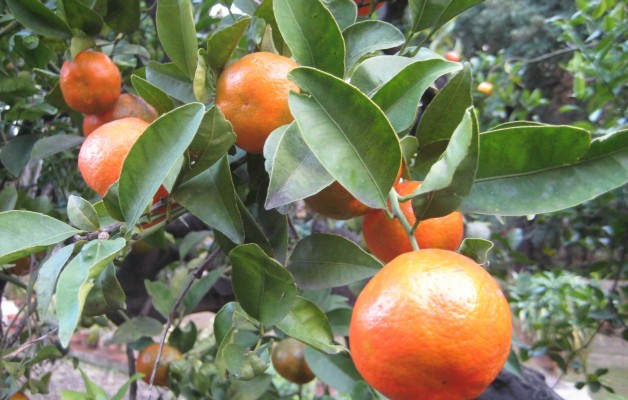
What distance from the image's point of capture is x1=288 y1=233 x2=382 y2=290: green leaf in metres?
0.46

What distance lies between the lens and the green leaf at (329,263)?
1.50 ft

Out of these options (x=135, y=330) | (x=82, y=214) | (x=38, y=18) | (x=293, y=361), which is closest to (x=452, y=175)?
(x=82, y=214)

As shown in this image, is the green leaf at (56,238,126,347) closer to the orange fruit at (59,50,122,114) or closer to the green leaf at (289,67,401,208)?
the green leaf at (289,67,401,208)

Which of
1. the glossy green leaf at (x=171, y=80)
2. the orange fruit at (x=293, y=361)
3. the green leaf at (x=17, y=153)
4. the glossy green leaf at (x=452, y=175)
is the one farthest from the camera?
the orange fruit at (x=293, y=361)

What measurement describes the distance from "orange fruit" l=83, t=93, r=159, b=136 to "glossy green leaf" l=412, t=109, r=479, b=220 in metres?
0.36

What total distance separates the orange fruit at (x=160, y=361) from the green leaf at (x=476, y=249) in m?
0.61

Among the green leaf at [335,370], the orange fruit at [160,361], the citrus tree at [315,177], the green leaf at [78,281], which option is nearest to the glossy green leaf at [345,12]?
the citrus tree at [315,177]

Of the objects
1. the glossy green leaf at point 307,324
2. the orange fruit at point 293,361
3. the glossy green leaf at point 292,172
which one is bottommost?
the orange fruit at point 293,361

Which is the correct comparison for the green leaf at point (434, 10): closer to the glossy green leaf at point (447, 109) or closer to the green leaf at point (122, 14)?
the glossy green leaf at point (447, 109)

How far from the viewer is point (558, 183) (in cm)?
38

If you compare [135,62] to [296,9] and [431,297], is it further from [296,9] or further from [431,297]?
[431,297]

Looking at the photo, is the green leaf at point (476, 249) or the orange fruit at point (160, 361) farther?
the orange fruit at point (160, 361)

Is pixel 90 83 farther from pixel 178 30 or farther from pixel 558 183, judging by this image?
pixel 558 183

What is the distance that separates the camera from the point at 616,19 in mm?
1297
